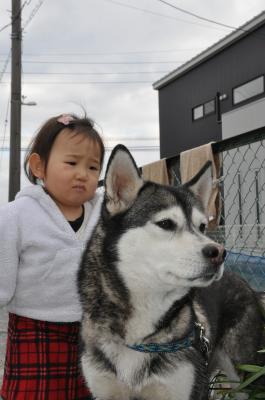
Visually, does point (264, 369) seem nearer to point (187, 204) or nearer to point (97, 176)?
point (187, 204)

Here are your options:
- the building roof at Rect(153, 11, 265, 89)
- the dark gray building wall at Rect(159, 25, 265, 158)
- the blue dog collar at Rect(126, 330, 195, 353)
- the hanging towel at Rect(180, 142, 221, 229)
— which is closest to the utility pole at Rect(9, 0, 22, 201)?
the hanging towel at Rect(180, 142, 221, 229)

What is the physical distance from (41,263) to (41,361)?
56 centimetres

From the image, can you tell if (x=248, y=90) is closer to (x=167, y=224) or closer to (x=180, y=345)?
(x=167, y=224)

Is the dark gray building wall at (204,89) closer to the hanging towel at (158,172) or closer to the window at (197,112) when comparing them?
the window at (197,112)

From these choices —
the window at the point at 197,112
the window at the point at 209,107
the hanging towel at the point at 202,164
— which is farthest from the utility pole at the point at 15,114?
the window at the point at 197,112

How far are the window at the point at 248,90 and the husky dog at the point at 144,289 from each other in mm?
16024

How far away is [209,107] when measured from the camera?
2106 centimetres

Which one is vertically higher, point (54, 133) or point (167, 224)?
point (54, 133)

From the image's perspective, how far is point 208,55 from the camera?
20.4 m

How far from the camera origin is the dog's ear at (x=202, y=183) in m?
2.86

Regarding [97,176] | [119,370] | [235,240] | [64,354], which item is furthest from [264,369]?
[235,240]

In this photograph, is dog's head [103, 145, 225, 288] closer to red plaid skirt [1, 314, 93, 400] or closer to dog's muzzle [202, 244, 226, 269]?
dog's muzzle [202, 244, 226, 269]

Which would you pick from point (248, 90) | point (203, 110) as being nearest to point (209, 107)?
point (203, 110)

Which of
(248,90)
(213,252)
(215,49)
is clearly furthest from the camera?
(215,49)
